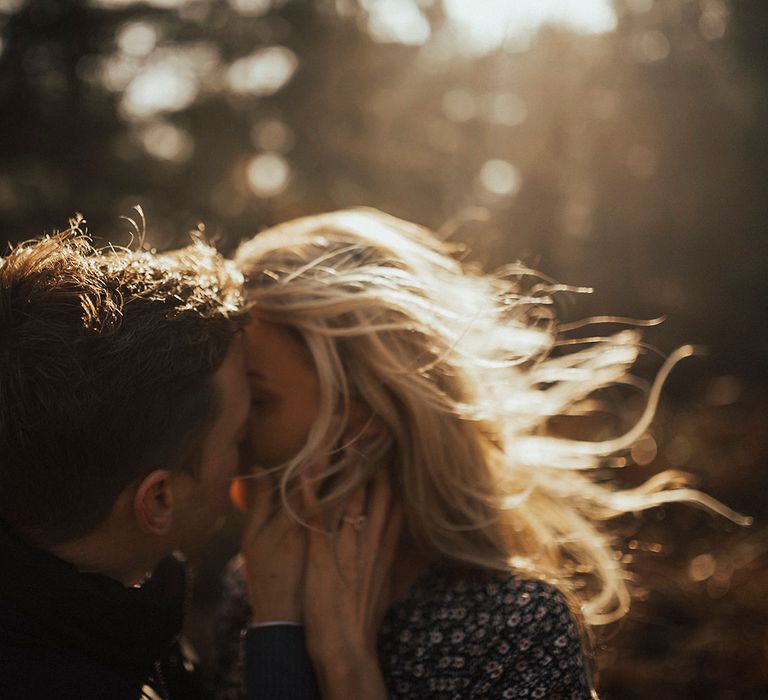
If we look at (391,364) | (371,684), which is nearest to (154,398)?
(391,364)

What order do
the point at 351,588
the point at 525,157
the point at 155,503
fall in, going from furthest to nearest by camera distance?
the point at 525,157
the point at 351,588
the point at 155,503

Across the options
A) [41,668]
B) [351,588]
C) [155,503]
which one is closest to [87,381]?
[155,503]

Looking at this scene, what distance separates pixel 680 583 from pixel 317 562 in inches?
85.7

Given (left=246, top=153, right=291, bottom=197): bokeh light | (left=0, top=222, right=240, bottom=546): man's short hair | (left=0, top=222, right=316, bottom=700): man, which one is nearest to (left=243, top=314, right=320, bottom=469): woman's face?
(left=0, top=222, right=316, bottom=700): man

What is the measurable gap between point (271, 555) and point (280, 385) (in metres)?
0.51

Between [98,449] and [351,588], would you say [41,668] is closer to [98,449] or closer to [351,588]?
[98,449]

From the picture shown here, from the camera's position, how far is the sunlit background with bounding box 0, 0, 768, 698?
12.6ft

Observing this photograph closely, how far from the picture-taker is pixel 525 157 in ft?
17.8

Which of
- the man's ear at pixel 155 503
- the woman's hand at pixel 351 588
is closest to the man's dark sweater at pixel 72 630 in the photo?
the man's ear at pixel 155 503

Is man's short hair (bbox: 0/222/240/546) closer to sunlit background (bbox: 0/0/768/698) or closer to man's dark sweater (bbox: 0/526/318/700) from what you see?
man's dark sweater (bbox: 0/526/318/700)

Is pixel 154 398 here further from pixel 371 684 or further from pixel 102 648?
pixel 371 684

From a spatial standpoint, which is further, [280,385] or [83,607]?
[280,385]

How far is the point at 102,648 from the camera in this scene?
63.8 inches

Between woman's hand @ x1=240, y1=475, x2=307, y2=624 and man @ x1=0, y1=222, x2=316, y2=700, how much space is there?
1.05 ft
